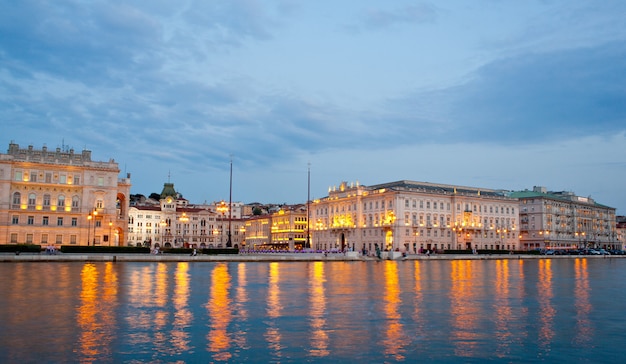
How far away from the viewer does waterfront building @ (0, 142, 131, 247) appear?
79.8 m

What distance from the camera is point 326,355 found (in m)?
13.6

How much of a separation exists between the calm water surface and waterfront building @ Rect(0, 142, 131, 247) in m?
57.9

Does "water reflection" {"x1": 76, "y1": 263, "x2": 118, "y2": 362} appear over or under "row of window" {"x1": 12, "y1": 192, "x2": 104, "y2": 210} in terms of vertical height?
under

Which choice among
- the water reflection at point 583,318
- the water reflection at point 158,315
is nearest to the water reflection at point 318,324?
the water reflection at point 158,315

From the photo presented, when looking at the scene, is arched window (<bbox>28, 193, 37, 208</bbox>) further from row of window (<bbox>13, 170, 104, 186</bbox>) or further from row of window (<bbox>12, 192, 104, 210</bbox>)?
row of window (<bbox>13, 170, 104, 186</bbox>)

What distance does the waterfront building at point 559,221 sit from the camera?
141 m

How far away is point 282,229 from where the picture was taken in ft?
516

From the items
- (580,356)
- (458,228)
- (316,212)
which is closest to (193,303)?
(580,356)

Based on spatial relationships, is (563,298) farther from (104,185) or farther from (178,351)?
(104,185)

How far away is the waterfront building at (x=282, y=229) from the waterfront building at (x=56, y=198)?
63.4m

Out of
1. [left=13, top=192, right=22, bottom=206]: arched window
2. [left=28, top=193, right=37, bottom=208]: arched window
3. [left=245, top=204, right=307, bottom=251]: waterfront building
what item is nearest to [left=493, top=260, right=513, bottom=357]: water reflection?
[left=28, top=193, right=37, bottom=208]: arched window

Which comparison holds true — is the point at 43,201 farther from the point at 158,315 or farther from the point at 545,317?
the point at 545,317

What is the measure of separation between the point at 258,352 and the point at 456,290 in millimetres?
18299

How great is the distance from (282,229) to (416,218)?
53.0 meters
